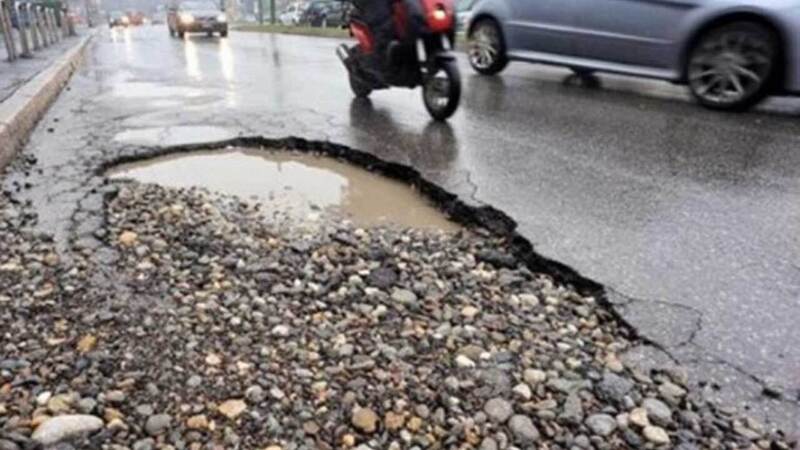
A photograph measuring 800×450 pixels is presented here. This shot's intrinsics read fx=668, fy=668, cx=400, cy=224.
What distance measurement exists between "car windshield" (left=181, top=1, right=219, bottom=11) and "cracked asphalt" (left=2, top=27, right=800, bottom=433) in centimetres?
1616

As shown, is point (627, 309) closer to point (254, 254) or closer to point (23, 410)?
point (254, 254)

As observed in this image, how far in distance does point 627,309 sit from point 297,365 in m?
1.30

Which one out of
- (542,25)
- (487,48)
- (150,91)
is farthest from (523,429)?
(150,91)

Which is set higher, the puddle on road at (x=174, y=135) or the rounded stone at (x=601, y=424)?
the puddle on road at (x=174, y=135)

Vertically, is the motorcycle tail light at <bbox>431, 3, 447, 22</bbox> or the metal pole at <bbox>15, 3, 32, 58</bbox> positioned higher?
the motorcycle tail light at <bbox>431, 3, 447, 22</bbox>

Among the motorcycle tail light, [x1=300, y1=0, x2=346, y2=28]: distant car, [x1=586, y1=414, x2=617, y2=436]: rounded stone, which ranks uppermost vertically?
the motorcycle tail light

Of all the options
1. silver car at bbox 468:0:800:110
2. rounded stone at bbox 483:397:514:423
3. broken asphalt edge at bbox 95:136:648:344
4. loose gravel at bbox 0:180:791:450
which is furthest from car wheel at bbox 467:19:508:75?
rounded stone at bbox 483:397:514:423

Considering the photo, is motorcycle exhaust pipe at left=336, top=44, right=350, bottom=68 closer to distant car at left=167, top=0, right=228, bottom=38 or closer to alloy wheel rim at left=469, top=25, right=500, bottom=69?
alloy wheel rim at left=469, top=25, right=500, bottom=69

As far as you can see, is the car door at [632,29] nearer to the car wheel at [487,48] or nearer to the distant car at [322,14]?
the car wheel at [487,48]

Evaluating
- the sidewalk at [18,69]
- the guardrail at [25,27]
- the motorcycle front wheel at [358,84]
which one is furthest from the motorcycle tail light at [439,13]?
the guardrail at [25,27]

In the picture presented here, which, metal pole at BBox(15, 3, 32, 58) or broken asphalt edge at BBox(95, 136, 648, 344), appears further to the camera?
metal pole at BBox(15, 3, 32, 58)

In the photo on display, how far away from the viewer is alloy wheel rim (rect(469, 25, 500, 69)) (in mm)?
8656

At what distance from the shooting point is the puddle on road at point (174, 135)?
17.9 feet

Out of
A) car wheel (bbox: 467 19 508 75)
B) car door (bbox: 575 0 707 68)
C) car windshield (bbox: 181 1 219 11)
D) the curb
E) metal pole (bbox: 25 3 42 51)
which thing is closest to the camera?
the curb
